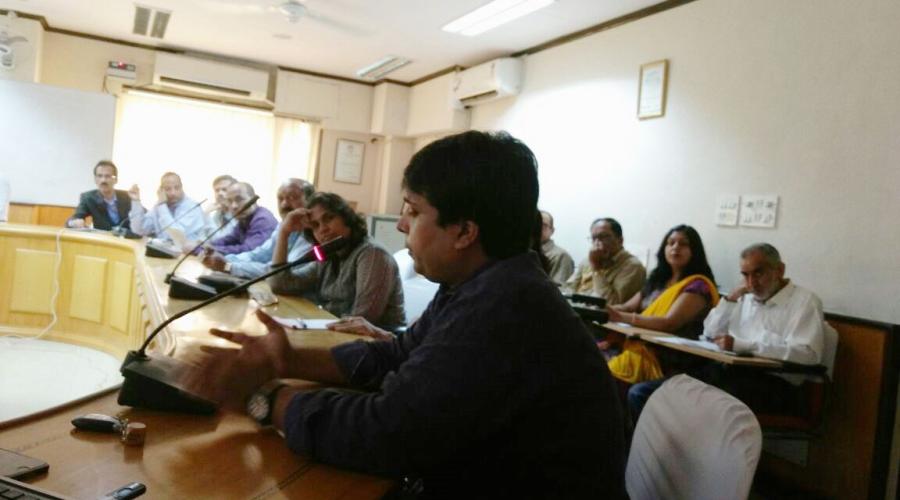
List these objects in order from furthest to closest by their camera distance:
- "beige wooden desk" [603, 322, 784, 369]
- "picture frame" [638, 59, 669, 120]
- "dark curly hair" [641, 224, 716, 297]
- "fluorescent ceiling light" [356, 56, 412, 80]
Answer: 1. "fluorescent ceiling light" [356, 56, 412, 80]
2. "picture frame" [638, 59, 669, 120]
3. "dark curly hair" [641, 224, 716, 297]
4. "beige wooden desk" [603, 322, 784, 369]

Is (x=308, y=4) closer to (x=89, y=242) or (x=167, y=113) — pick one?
(x=89, y=242)

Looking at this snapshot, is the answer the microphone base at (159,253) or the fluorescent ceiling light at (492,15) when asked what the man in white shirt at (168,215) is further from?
the fluorescent ceiling light at (492,15)

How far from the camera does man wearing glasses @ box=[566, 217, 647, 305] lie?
382 centimetres

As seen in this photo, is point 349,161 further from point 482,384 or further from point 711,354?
point 482,384

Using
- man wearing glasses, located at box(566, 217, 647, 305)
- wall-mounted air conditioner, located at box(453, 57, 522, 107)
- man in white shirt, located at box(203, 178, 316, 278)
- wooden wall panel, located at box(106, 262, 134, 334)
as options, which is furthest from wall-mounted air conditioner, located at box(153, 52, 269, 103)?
man wearing glasses, located at box(566, 217, 647, 305)

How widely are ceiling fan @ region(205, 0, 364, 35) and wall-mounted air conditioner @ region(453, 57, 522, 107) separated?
1068 mm

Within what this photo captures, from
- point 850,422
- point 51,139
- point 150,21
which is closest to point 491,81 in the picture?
point 150,21

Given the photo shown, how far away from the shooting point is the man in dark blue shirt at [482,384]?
814 mm

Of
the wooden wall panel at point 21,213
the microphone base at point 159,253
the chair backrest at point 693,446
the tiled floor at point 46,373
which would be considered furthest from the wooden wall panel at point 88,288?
the chair backrest at point 693,446

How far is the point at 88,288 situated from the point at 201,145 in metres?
3.02

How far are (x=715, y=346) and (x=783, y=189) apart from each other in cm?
95

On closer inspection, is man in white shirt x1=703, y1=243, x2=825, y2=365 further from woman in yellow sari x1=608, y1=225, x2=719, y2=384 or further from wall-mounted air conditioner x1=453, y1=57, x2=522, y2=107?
wall-mounted air conditioner x1=453, y1=57, x2=522, y2=107

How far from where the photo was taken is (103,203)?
5.21 m

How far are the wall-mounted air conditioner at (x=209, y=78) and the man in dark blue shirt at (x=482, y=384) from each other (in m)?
6.30
